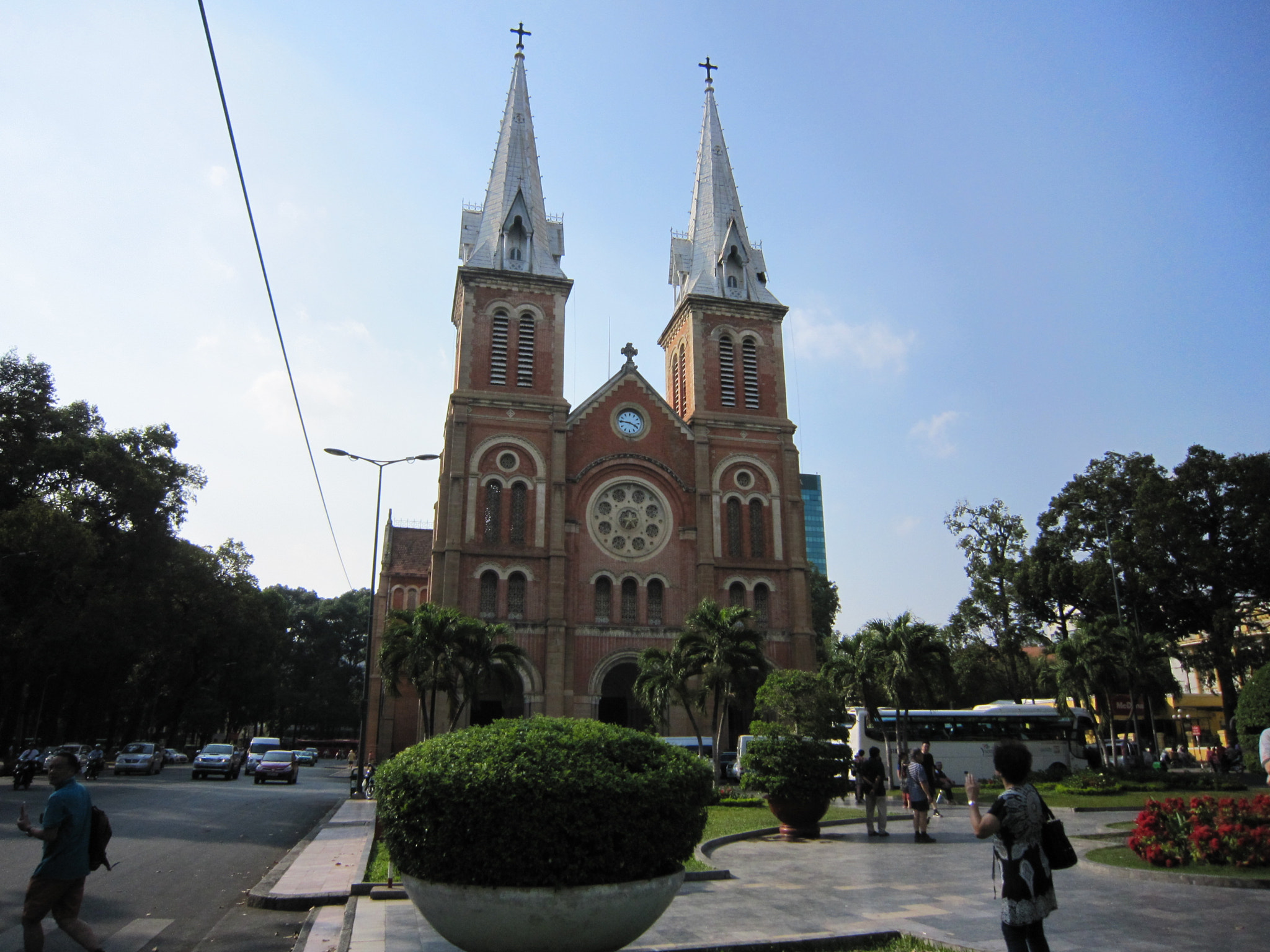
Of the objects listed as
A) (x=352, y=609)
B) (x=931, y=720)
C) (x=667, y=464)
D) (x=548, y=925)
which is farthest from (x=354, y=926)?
(x=352, y=609)

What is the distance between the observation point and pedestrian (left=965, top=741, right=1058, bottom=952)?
A: 5.16 meters

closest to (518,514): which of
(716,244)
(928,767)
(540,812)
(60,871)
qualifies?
(716,244)

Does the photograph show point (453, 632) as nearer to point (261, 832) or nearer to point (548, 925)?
point (261, 832)

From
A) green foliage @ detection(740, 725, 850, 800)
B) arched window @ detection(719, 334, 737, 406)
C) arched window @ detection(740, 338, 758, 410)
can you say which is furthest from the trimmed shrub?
arched window @ detection(740, 338, 758, 410)

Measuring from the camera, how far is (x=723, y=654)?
91.9 feet

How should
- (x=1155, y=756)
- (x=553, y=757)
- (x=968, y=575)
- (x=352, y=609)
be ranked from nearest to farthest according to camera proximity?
(x=553, y=757), (x=1155, y=756), (x=968, y=575), (x=352, y=609)

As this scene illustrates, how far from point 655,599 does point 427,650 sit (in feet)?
43.6

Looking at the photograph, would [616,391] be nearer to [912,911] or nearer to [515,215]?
[515,215]

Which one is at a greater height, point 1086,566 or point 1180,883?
point 1086,566

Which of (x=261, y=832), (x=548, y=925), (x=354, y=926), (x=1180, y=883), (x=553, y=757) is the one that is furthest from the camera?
(x=261, y=832)

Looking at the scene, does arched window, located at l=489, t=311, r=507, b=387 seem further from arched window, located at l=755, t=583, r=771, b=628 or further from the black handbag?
the black handbag

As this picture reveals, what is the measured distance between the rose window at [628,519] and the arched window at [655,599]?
1.38 meters

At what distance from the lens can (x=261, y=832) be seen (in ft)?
58.4

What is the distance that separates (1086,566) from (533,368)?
27.2 metres
